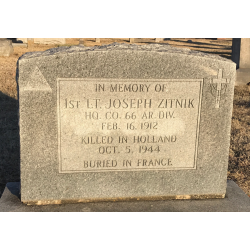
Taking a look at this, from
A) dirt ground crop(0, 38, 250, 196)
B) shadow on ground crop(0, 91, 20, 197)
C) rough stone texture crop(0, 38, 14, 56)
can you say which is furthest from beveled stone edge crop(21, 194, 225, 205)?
rough stone texture crop(0, 38, 14, 56)

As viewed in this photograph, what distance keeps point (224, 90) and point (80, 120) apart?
4.69 ft

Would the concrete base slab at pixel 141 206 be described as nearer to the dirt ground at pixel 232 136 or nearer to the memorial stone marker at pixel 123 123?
the memorial stone marker at pixel 123 123

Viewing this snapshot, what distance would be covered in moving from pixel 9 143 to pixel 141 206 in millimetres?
2849

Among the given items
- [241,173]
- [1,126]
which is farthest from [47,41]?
[241,173]

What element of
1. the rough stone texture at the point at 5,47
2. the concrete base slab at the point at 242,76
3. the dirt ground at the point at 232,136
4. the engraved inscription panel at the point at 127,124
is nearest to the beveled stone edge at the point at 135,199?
the engraved inscription panel at the point at 127,124

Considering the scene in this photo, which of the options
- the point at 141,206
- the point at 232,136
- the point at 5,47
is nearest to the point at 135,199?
the point at 141,206

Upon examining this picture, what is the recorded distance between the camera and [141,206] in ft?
11.4

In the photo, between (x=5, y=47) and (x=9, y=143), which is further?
(x=5, y=47)

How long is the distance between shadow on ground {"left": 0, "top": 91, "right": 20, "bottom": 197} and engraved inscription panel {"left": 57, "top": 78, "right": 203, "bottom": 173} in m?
1.39

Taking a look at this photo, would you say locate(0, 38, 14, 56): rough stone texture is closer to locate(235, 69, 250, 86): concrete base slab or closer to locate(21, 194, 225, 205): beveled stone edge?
locate(235, 69, 250, 86): concrete base slab

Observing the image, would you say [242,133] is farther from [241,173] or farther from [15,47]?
[15,47]

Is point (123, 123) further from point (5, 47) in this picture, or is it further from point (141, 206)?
point (5, 47)

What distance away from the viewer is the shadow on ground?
4.53 m

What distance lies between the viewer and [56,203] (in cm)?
351
